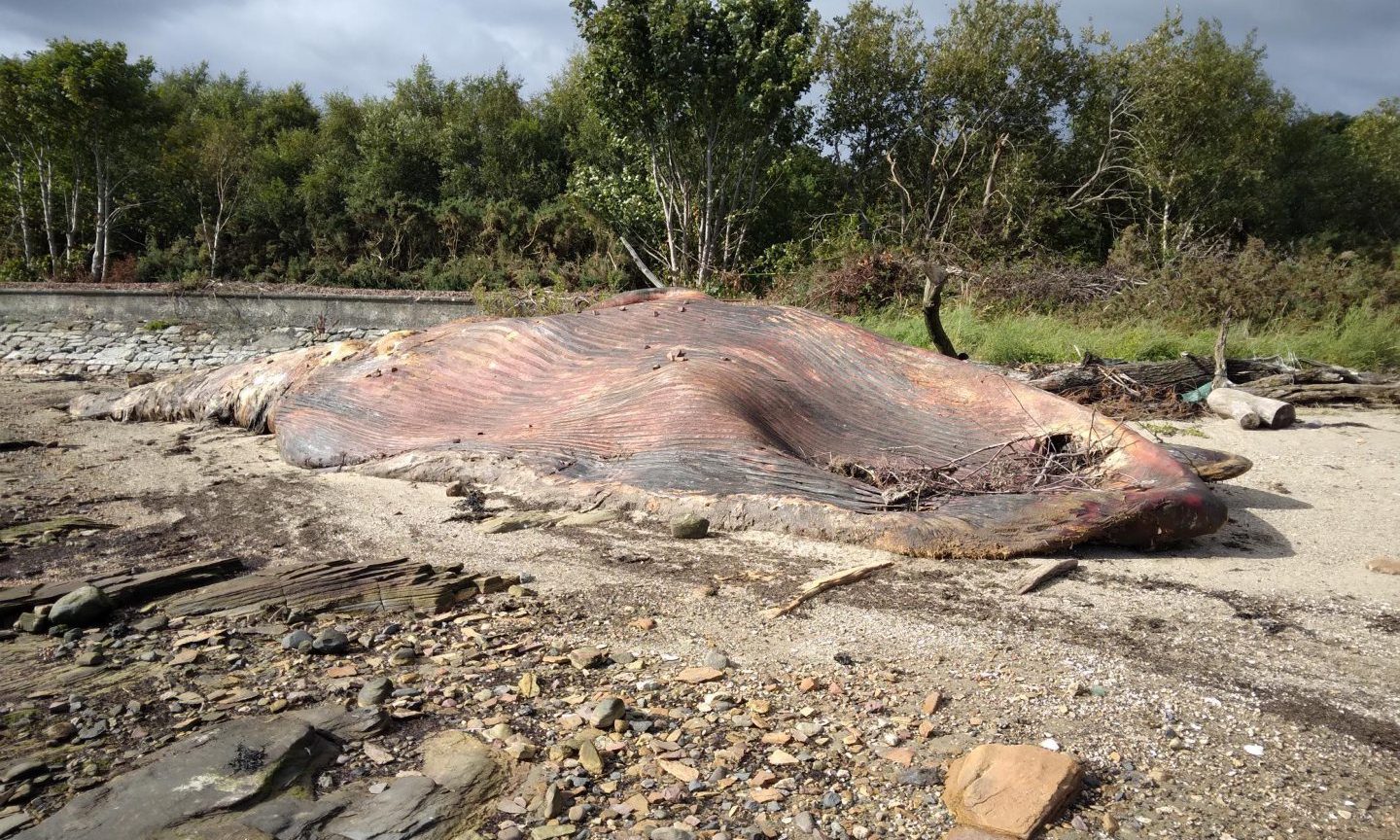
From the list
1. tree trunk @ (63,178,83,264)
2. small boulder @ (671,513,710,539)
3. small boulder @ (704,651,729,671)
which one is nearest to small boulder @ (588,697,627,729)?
small boulder @ (704,651,729,671)

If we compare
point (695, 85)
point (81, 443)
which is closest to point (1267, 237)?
point (695, 85)

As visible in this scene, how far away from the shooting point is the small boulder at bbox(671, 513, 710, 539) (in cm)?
469

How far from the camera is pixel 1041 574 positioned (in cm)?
408

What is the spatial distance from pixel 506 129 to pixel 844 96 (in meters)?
11.2

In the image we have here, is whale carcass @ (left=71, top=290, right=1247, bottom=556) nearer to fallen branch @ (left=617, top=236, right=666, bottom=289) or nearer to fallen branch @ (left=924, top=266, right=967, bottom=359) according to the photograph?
fallen branch @ (left=924, top=266, right=967, bottom=359)

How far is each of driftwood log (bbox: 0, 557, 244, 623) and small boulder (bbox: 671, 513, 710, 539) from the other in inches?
86.9

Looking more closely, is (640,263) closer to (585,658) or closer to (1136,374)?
(1136,374)

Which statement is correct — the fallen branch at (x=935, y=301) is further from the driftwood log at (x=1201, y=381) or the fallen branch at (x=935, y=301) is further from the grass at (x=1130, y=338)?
the grass at (x=1130, y=338)

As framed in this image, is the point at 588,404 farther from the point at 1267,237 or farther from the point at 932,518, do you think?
the point at 1267,237

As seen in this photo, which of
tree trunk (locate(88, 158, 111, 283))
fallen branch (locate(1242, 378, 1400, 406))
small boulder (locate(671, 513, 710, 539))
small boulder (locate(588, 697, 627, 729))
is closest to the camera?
small boulder (locate(588, 697, 627, 729))

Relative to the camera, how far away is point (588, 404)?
19.4 ft

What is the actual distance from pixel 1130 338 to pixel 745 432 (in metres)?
8.40

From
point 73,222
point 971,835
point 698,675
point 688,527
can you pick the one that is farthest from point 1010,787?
point 73,222

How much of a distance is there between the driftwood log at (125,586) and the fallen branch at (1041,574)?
373 cm
